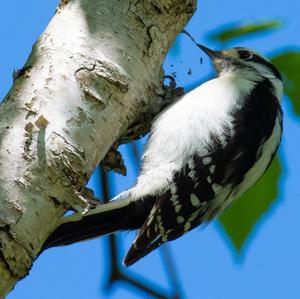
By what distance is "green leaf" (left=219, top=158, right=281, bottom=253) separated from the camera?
7.14 ft

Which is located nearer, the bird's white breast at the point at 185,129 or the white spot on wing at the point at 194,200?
the white spot on wing at the point at 194,200

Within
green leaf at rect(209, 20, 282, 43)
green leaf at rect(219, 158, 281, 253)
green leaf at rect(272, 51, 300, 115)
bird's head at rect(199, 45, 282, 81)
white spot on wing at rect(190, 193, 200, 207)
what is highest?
bird's head at rect(199, 45, 282, 81)

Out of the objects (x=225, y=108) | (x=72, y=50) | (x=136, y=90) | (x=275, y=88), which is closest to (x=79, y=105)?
(x=72, y=50)

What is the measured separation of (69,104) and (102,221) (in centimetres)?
64

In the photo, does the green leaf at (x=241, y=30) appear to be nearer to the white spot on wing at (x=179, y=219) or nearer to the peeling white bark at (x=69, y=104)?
the peeling white bark at (x=69, y=104)

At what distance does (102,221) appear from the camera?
2762 millimetres

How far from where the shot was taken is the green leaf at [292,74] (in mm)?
2213

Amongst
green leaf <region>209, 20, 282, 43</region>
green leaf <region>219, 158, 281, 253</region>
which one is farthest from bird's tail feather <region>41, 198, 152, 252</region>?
green leaf <region>209, 20, 282, 43</region>

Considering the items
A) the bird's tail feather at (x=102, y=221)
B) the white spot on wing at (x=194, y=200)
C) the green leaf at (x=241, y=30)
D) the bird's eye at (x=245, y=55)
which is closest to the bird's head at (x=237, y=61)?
the bird's eye at (x=245, y=55)

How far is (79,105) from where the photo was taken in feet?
7.61

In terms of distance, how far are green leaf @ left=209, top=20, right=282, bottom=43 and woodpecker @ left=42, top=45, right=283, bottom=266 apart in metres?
0.53

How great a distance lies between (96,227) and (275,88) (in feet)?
4.12

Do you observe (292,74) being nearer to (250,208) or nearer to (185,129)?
(250,208)

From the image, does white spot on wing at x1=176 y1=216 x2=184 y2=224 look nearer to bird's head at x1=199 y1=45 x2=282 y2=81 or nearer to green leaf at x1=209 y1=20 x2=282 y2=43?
green leaf at x1=209 y1=20 x2=282 y2=43
